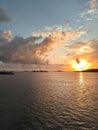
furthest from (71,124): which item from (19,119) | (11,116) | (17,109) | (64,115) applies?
(17,109)

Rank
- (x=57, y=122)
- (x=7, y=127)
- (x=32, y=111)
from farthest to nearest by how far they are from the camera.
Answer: (x=32, y=111) < (x=57, y=122) < (x=7, y=127)

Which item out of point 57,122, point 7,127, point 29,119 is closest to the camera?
point 7,127

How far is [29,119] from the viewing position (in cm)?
3884

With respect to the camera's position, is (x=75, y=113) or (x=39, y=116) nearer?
(x=39, y=116)

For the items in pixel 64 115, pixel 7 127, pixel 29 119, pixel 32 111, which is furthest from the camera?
pixel 32 111

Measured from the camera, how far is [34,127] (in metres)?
33.5

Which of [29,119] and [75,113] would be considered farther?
[75,113]

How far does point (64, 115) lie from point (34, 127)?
11024mm

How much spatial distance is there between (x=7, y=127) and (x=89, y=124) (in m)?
17.4

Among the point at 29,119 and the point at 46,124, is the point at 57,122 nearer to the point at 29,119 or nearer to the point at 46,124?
the point at 46,124

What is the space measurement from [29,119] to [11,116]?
5.29 m

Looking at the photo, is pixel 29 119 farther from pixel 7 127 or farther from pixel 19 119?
pixel 7 127

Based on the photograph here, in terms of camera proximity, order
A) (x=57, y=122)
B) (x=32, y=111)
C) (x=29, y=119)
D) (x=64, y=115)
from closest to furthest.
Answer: (x=57, y=122) < (x=29, y=119) < (x=64, y=115) < (x=32, y=111)

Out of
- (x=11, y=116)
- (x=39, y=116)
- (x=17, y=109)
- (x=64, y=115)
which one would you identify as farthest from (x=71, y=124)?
(x=17, y=109)
